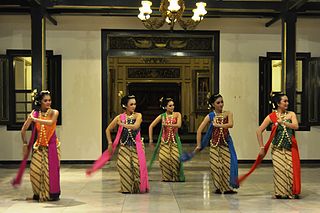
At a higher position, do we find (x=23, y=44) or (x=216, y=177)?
(x=23, y=44)

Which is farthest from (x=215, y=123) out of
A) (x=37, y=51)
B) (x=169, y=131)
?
(x=37, y=51)

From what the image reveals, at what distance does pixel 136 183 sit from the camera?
659cm

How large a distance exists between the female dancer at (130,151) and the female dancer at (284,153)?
1427 millimetres

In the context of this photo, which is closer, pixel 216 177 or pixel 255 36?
pixel 216 177

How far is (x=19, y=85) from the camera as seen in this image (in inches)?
384

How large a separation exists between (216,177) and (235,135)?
369cm

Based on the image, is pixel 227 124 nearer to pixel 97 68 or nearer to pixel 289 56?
pixel 289 56

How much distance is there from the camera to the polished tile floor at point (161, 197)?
564 cm

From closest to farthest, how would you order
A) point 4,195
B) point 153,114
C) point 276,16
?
point 4,195, point 276,16, point 153,114

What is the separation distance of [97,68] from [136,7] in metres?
2.03

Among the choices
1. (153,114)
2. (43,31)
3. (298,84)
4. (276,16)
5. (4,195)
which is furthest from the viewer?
(153,114)

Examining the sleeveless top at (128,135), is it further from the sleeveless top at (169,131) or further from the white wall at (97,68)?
the white wall at (97,68)

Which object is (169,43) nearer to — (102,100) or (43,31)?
(102,100)

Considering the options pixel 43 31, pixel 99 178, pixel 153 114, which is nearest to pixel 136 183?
pixel 99 178
